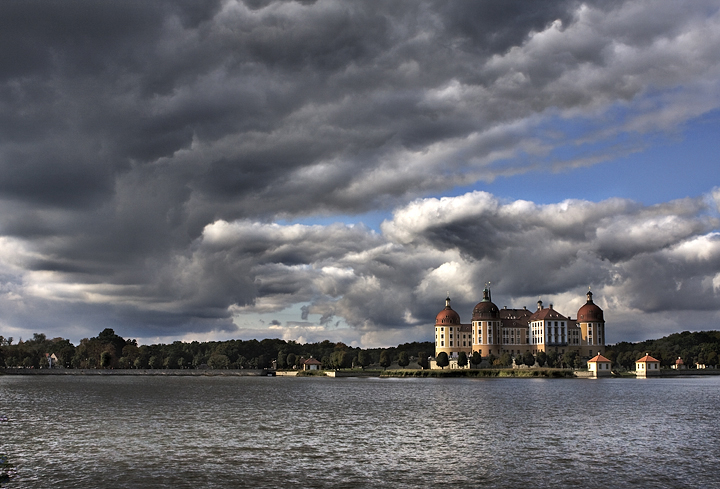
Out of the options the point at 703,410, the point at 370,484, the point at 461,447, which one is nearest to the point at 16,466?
the point at 370,484

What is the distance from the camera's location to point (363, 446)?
46.2 metres

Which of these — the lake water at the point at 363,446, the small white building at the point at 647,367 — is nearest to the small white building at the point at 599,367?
the small white building at the point at 647,367

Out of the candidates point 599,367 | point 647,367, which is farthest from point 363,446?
point 647,367

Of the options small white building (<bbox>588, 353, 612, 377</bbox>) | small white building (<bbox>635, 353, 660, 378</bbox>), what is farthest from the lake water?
small white building (<bbox>635, 353, 660, 378</bbox>)

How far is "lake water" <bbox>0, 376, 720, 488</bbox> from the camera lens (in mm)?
34750

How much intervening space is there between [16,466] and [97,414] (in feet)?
113

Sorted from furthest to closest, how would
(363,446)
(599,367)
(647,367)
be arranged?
(647,367) < (599,367) < (363,446)

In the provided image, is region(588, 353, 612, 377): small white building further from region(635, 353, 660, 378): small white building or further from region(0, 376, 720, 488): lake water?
region(0, 376, 720, 488): lake water

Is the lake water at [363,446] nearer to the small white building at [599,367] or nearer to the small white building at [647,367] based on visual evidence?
the small white building at [599,367]

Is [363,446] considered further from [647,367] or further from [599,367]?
[647,367]

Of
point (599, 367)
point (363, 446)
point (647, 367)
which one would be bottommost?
point (363, 446)

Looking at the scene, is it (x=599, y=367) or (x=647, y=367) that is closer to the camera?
(x=599, y=367)

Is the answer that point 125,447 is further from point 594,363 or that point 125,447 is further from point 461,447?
point 594,363

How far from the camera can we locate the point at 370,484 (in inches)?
1309
